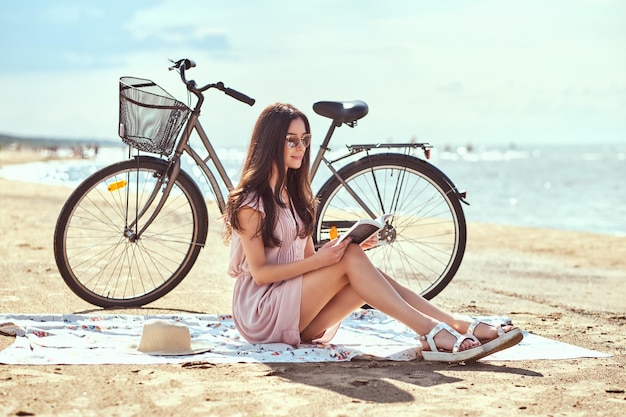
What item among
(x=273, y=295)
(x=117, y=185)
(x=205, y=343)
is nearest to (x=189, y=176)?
(x=117, y=185)

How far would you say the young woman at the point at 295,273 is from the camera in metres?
3.67

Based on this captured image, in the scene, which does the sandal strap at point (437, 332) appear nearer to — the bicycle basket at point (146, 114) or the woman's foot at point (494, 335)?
the woman's foot at point (494, 335)

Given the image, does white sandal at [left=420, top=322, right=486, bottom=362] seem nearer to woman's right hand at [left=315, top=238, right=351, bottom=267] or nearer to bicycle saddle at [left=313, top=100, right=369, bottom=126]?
woman's right hand at [left=315, top=238, right=351, bottom=267]

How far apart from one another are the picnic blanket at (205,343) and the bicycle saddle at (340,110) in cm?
112

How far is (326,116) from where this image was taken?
4809 mm

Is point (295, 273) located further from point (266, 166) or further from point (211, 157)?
point (211, 157)

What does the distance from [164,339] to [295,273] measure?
640 mm

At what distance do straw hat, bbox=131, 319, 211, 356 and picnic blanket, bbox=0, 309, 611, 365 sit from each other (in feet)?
0.23

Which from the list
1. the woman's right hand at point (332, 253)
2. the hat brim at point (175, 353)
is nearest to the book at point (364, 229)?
the woman's right hand at point (332, 253)

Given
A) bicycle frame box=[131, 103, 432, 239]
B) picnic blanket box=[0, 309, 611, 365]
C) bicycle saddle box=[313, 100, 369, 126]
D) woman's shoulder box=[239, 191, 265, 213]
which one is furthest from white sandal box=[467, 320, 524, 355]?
bicycle saddle box=[313, 100, 369, 126]

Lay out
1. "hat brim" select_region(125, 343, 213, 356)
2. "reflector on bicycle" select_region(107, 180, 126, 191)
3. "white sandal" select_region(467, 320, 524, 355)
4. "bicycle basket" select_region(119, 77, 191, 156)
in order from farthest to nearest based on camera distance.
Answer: "reflector on bicycle" select_region(107, 180, 126, 191), "bicycle basket" select_region(119, 77, 191, 156), "hat brim" select_region(125, 343, 213, 356), "white sandal" select_region(467, 320, 524, 355)

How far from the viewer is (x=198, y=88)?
4793mm

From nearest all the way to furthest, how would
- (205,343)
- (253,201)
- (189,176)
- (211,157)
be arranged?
(253,201)
(205,343)
(211,157)
(189,176)

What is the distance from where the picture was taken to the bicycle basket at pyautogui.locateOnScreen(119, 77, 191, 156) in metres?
4.66
